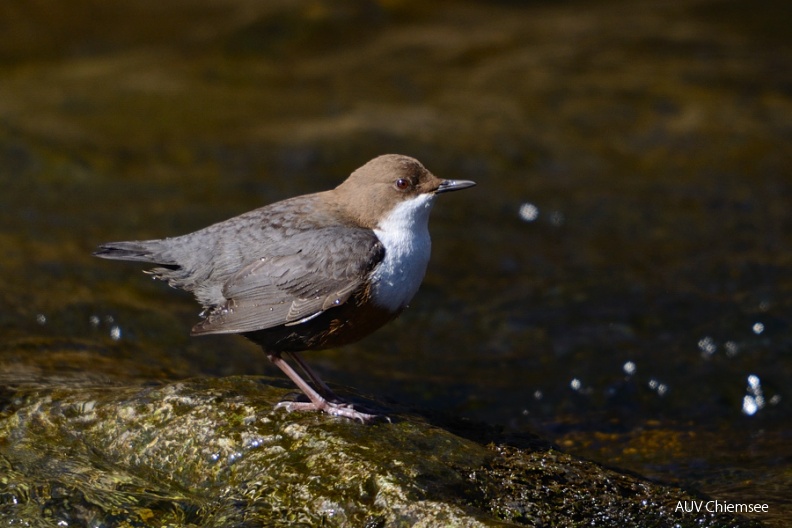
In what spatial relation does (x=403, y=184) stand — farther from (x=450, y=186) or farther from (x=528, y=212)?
(x=528, y=212)

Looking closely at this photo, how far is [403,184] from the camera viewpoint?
180 inches

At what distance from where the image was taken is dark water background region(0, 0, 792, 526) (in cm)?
561

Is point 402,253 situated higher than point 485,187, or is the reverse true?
point 485,187

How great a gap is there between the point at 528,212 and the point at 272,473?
194 inches

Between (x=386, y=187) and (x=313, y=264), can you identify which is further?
(x=386, y=187)

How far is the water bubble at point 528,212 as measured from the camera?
809 cm

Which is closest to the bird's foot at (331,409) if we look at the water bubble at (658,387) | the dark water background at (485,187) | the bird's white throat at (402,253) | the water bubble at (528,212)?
the bird's white throat at (402,253)

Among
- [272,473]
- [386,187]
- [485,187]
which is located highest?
[485,187]

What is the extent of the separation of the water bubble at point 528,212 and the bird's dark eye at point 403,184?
3.64 metres

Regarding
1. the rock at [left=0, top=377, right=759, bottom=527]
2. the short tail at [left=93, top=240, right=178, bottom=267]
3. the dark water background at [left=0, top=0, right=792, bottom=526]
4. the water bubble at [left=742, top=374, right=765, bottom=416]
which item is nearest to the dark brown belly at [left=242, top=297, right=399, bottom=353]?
the rock at [left=0, top=377, right=759, bottom=527]

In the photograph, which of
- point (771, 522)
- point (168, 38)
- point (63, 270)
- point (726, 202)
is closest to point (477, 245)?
point (726, 202)

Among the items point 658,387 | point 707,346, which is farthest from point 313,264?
point 707,346

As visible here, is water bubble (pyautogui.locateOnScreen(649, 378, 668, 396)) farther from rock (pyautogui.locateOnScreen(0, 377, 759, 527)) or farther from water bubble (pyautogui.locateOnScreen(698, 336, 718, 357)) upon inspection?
rock (pyautogui.locateOnScreen(0, 377, 759, 527))

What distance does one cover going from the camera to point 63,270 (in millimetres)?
6691
